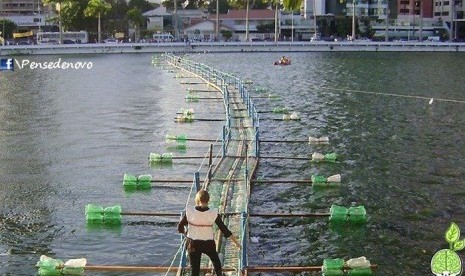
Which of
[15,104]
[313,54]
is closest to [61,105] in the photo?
[15,104]

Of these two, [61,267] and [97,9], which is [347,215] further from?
[97,9]

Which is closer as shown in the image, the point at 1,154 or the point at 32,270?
the point at 32,270

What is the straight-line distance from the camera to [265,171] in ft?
124

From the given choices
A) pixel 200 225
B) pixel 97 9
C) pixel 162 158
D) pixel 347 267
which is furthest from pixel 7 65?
pixel 200 225

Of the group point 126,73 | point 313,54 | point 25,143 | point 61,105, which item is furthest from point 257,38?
point 25,143

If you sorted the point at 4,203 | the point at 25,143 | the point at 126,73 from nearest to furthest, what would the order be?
the point at 4,203 → the point at 25,143 → the point at 126,73

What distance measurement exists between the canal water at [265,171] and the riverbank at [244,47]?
8351 cm

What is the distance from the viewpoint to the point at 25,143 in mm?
46625

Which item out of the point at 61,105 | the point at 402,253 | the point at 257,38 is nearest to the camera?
the point at 402,253

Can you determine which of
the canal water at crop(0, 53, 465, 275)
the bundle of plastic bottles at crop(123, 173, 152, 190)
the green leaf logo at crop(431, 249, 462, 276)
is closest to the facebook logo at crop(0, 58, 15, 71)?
the canal water at crop(0, 53, 465, 275)

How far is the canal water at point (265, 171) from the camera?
2584 centimetres

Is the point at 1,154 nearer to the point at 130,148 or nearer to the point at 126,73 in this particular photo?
the point at 130,148

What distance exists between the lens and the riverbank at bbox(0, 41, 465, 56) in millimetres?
165375

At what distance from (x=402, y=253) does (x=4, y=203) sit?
56.4ft
